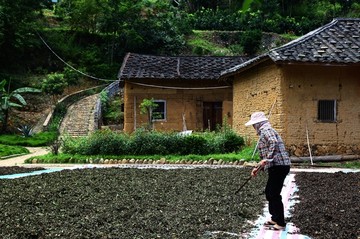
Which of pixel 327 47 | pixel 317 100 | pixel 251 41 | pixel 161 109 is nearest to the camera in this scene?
pixel 327 47

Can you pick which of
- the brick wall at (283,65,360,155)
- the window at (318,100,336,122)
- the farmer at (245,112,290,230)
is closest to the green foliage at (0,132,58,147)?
the brick wall at (283,65,360,155)

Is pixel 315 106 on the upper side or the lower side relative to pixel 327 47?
lower

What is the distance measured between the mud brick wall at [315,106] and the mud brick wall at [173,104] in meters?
7.51

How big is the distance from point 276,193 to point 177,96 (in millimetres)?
17117

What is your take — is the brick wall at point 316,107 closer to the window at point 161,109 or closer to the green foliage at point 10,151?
the window at point 161,109

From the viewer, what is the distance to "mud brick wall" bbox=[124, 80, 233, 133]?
23000 millimetres

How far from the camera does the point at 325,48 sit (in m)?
15.3

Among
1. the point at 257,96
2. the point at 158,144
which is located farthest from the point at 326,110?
the point at 158,144

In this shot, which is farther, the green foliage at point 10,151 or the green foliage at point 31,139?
the green foliage at point 31,139

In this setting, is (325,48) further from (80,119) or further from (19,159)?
(80,119)

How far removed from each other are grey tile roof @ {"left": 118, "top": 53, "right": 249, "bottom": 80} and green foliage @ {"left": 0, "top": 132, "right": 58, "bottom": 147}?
462cm

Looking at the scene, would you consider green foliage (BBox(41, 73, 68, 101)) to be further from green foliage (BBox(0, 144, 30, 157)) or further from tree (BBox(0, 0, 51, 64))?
green foliage (BBox(0, 144, 30, 157))

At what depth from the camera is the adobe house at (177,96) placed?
75.3 feet

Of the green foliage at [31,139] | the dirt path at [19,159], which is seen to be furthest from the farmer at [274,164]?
the green foliage at [31,139]
